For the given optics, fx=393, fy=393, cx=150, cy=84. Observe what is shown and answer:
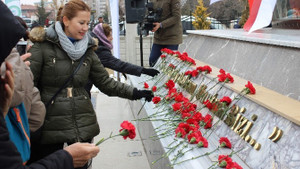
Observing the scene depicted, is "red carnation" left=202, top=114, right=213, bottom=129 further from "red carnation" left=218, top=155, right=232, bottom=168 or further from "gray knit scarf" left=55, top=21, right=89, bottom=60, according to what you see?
"gray knit scarf" left=55, top=21, right=89, bottom=60

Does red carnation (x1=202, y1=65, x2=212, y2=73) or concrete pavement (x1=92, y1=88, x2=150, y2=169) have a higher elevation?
red carnation (x1=202, y1=65, x2=212, y2=73)

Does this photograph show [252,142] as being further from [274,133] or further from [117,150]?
[117,150]

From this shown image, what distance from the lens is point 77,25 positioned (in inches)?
114

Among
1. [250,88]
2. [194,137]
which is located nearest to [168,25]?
[250,88]

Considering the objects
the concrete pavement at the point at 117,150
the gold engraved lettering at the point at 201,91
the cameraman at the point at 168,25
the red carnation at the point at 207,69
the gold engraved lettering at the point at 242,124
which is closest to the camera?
the gold engraved lettering at the point at 242,124

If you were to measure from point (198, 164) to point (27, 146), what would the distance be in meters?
1.11

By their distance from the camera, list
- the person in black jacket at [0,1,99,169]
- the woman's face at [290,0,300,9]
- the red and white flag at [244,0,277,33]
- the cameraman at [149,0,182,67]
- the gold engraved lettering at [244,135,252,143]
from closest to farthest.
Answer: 1. the person in black jacket at [0,1,99,169]
2. the gold engraved lettering at [244,135,252,143]
3. the red and white flag at [244,0,277,33]
4. the woman's face at [290,0,300,9]
5. the cameraman at [149,0,182,67]

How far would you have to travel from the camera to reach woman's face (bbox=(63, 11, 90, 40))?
2895 mm

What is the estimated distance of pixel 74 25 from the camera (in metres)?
2.89

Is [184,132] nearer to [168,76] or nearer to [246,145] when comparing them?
[246,145]

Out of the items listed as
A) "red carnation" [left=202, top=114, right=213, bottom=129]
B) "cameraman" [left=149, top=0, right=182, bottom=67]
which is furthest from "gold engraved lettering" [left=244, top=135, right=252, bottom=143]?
"cameraman" [left=149, top=0, right=182, bottom=67]

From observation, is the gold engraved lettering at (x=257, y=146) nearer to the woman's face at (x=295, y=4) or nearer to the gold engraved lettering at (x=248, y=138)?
the gold engraved lettering at (x=248, y=138)

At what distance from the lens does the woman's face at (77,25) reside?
9.50 ft

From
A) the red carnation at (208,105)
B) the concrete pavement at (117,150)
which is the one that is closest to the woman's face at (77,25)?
the red carnation at (208,105)
